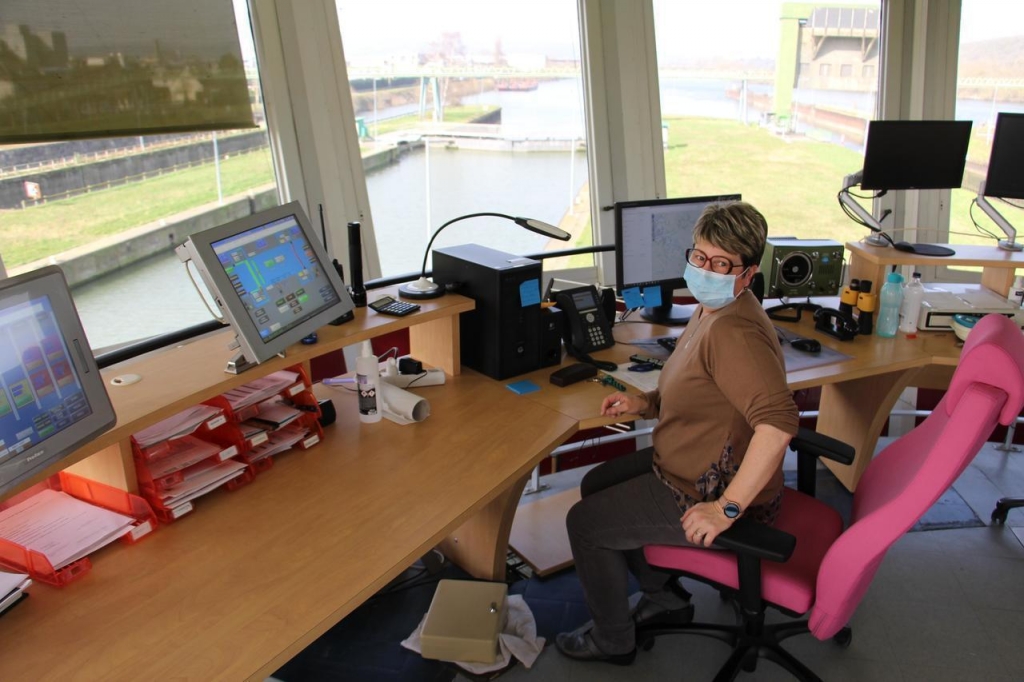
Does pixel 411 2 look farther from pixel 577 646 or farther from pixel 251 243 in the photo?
pixel 577 646

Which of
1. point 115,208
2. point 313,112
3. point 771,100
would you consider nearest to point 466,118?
point 313,112

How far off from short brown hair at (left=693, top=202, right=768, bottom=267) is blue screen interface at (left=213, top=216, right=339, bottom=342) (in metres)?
0.99

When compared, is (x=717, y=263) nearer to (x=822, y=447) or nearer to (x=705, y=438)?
(x=705, y=438)

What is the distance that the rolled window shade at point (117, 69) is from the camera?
7.11 feet

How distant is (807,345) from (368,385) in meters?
1.50

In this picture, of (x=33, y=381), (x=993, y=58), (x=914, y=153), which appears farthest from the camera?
(x=993, y=58)

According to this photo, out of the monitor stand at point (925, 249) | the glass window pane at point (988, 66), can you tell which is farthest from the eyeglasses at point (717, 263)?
the glass window pane at point (988, 66)

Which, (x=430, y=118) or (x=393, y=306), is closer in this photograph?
(x=393, y=306)

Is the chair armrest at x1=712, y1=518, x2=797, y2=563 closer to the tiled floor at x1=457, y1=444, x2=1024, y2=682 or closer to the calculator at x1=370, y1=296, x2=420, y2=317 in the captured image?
the tiled floor at x1=457, y1=444, x2=1024, y2=682

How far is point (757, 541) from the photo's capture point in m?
1.61

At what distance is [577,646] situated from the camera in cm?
220

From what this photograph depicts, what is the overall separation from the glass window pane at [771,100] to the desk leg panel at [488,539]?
2.15 metres

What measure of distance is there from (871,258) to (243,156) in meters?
2.45

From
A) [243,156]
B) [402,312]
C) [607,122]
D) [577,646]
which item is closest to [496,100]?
[607,122]
